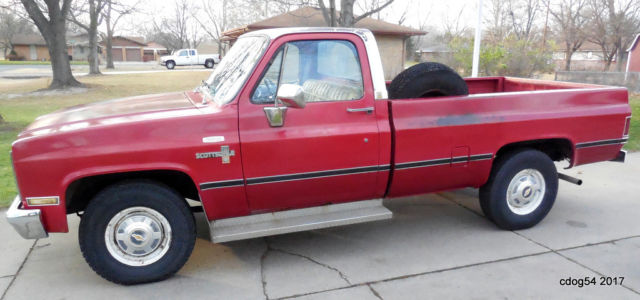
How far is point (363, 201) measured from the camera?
4230mm

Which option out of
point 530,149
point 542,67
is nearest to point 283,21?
point 542,67

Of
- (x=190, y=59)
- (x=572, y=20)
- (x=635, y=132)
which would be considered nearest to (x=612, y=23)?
(x=572, y=20)

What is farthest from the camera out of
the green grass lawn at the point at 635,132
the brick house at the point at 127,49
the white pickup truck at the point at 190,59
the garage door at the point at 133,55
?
the garage door at the point at 133,55

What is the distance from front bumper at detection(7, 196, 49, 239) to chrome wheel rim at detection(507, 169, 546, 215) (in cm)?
406

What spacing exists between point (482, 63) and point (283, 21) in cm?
1062

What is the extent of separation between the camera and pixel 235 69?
4.07 m

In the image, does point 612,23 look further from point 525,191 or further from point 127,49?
point 127,49

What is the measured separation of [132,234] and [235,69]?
158 centimetres

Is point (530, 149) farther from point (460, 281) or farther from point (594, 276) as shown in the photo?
point (460, 281)

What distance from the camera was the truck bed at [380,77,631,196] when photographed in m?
4.12

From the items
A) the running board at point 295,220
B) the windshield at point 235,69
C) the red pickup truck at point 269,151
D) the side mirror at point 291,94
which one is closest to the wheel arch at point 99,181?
the red pickup truck at point 269,151

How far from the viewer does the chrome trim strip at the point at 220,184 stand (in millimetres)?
3646

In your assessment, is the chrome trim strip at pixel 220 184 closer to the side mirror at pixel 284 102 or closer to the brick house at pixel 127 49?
the side mirror at pixel 284 102

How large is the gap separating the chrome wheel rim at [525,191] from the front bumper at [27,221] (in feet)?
13.3
